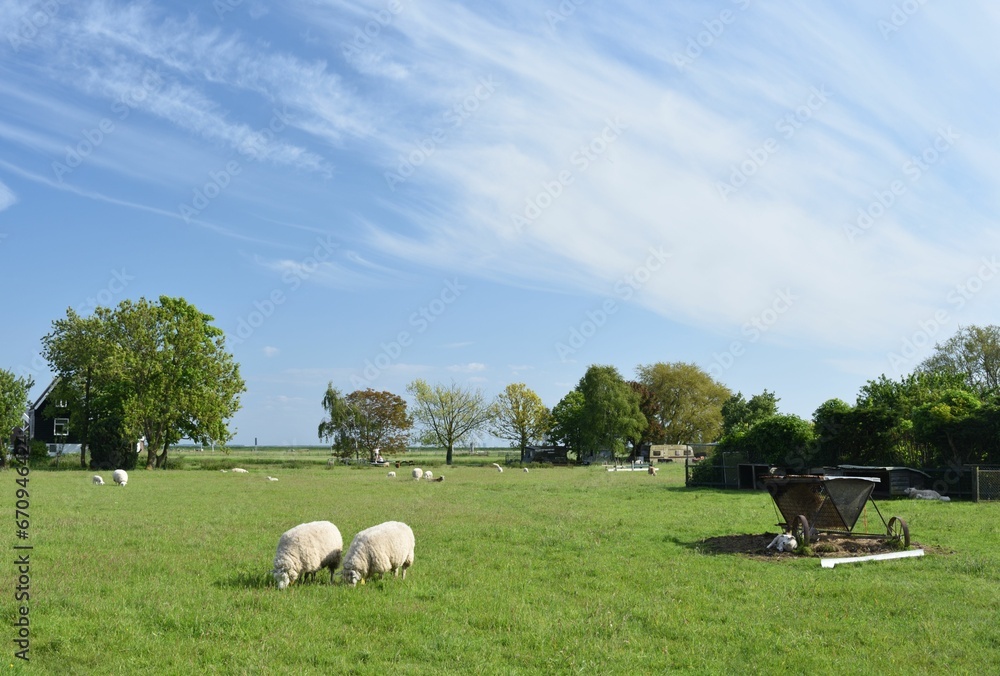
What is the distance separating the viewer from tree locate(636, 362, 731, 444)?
94188 mm

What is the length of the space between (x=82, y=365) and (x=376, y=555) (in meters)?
58.6

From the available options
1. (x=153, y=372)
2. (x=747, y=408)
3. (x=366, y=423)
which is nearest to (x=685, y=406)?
(x=747, y=408)

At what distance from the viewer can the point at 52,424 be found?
70500mm

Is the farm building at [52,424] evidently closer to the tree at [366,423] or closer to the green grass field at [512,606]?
the tree at [366,423]

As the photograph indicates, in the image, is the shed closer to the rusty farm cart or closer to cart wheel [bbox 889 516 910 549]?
cart wheel [bbox 889 516 910 549]

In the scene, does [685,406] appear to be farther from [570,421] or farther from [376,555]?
[376,555]

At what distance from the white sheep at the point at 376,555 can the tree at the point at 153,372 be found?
5080 centimetres

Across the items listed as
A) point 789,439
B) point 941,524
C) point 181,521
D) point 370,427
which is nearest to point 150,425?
point 370,427

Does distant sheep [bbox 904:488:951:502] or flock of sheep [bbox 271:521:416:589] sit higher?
flock of sheep [bbox 271:521:416:589]

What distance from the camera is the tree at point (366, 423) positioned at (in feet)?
276

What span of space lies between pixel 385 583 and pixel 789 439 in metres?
29.9

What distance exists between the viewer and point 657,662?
27.5 ft

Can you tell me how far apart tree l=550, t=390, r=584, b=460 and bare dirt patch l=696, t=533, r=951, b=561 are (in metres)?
65.3

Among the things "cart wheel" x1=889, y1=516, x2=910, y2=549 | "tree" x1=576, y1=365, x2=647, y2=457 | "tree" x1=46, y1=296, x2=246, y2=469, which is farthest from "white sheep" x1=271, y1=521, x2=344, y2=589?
"tree" x1=576, y1=365, x2=647, y2=457
